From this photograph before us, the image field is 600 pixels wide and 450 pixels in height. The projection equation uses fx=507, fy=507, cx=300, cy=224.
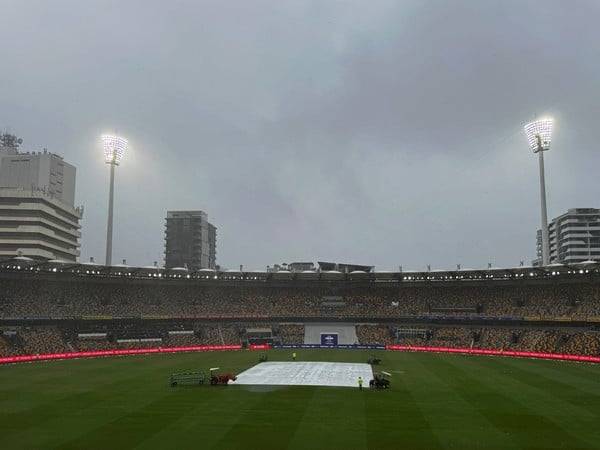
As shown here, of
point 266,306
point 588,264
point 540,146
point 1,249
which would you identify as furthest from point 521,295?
point 1,249

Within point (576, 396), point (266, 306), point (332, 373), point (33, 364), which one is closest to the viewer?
point (576, 396)

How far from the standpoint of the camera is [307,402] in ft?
118

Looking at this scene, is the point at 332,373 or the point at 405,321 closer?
the point at 332,373

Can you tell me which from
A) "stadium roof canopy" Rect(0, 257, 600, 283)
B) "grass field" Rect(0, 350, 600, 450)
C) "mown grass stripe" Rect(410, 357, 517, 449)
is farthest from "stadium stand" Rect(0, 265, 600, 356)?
"mown grass stripe" Rect(410, 357, 517, 449)

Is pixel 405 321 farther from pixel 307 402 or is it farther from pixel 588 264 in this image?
pixel 307 402

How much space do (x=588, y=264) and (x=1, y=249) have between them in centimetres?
14245

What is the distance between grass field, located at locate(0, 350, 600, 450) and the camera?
85.2 ft

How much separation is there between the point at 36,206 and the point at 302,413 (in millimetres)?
134326

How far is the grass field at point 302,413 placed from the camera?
25969 millimetres

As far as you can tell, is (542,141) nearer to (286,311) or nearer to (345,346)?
(345,346)

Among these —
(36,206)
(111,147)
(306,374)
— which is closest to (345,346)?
(306,374)

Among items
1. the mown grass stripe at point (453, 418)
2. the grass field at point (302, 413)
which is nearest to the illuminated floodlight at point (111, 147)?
the grass field at point (302, 413)

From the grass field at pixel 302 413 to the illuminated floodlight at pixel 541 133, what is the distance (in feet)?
156

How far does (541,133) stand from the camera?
8688cm
